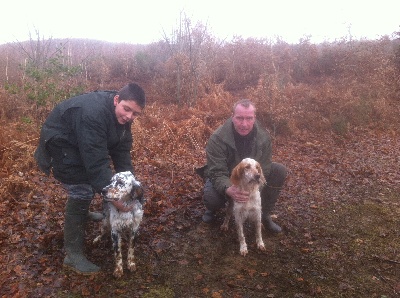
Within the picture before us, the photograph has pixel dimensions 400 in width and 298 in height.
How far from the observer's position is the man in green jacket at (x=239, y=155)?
4574 millimetres

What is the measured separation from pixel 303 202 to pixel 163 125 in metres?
4.52

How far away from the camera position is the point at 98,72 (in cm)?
1364

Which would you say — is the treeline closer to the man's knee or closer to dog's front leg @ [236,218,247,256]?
the man's knee

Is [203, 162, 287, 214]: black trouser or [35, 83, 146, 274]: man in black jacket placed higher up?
[35, 83, 146, 274]: man in black jacket

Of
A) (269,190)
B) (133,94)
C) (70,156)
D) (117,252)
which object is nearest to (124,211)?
(117,252)

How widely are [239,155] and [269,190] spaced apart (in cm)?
73

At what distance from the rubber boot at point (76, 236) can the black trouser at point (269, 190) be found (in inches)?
69.2

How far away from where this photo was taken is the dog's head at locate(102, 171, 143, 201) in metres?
3.53

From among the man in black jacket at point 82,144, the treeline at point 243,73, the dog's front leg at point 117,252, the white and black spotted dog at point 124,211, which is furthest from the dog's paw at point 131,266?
the treeline at point 243,73

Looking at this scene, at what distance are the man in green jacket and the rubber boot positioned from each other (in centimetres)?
174

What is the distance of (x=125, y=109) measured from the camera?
3596 mm

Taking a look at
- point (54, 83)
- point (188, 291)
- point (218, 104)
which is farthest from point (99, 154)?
point (218, 104)

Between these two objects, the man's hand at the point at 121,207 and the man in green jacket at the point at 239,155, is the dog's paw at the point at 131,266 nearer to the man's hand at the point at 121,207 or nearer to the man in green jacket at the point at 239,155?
the man's hand at the point at 121,207

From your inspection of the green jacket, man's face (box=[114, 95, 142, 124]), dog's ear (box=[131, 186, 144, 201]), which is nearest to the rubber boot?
dog's ear (box=[131, 186, 144, 201])
